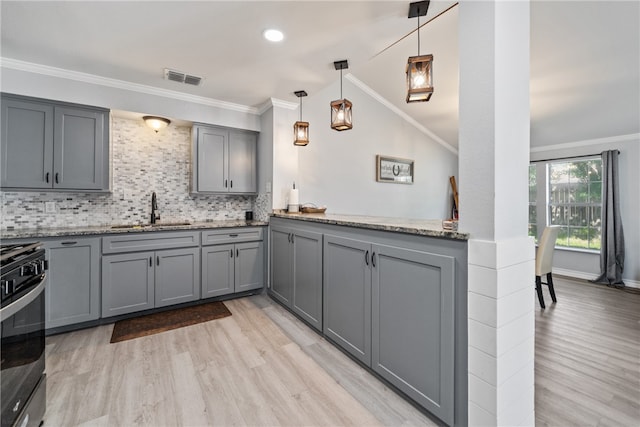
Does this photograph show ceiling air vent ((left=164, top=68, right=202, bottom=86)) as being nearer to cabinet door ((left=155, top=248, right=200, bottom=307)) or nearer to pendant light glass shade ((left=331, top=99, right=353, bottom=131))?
pendant light glass shade ((left=331, top=99, right=353, bottom=131))

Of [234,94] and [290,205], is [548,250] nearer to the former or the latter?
[290,205]

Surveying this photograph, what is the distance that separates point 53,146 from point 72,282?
1265mm

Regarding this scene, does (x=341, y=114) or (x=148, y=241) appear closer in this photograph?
(x=341, y=114)

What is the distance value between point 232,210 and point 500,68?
3.36m

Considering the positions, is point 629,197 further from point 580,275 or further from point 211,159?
point 211,159

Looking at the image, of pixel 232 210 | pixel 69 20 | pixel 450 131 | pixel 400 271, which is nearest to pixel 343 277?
pixel 400 271

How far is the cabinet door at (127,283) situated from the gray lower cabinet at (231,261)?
20.8 inches

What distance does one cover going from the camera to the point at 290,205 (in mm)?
3492

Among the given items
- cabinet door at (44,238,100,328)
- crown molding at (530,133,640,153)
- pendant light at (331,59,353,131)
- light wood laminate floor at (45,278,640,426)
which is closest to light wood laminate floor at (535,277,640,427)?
light wood laminate floor at (45,278,640,426)

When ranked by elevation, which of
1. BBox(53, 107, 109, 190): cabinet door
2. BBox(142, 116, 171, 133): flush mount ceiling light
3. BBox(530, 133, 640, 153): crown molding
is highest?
BBox(530, 133, 640, 153): crown molding

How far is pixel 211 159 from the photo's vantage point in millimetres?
Answer: 3453

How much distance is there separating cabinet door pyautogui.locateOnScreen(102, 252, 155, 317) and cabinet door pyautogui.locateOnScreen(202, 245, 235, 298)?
0.51 m

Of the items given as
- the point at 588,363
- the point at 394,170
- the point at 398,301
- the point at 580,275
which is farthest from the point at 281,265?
the point at 580,275

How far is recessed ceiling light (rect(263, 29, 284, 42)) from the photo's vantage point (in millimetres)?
2117
